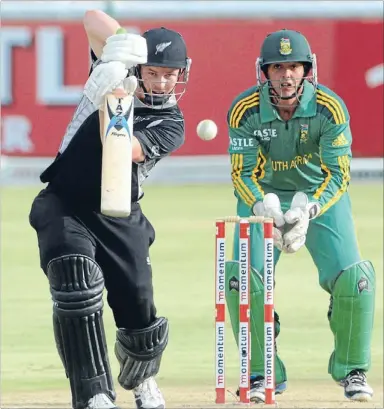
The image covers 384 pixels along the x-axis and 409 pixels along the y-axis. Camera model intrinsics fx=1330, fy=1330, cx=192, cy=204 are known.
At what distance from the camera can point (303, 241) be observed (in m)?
6.44

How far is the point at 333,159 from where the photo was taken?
6637 millimetres

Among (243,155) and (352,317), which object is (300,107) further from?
(352,317)

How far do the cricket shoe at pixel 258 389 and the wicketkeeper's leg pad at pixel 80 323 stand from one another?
3.69 ft

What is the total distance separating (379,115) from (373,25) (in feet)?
4.01

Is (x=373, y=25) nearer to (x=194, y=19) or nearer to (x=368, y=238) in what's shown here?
(x=194, y=19)

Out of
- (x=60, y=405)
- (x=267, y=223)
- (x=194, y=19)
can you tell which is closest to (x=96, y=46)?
(x=267, y=223)

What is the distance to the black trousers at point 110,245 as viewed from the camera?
553cm

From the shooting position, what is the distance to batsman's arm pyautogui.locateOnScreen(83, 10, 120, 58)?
6.03 m

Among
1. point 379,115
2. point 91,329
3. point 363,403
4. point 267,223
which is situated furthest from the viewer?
point 379,115

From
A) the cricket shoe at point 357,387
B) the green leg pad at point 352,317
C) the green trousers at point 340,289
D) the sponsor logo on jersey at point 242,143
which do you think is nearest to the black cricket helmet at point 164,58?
the sponsor logo on jersey at point 242,143

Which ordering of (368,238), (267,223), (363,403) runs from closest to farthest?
(267,223)
(363,403)
(368,238)

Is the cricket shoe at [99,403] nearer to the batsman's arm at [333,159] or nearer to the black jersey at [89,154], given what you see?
the black jersey at [89,154]

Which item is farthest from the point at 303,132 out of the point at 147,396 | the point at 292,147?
the point at 147,396

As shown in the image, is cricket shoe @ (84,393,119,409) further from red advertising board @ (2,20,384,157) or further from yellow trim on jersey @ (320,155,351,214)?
red advertising board @ (2,20,384,157)
